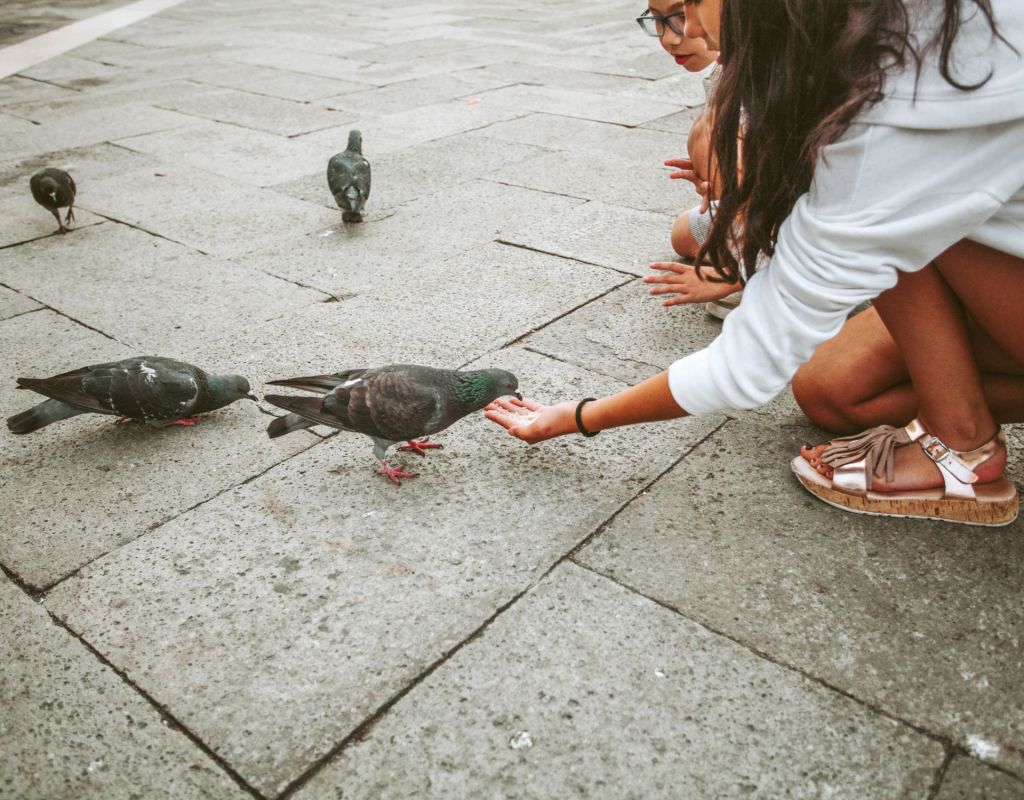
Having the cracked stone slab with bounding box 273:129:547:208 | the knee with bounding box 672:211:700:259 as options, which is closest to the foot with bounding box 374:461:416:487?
the knee with bounding box 672:211:700:259

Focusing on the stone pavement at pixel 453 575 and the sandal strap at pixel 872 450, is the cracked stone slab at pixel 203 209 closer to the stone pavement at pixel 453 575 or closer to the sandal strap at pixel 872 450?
the stone pavement at pixel 453 575

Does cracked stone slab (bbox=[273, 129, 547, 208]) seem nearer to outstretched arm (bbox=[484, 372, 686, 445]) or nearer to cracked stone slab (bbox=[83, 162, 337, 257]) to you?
cracked stone slab (bbox=[83, 162, 337, 257])

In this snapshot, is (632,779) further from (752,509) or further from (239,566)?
(239,566)

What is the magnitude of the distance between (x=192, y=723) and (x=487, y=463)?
131 centimetres

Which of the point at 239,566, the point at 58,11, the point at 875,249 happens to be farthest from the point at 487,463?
the point at 58,11

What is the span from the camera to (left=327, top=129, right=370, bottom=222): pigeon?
4.91m

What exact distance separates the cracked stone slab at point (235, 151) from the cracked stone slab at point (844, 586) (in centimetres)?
416

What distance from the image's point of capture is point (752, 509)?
271cm

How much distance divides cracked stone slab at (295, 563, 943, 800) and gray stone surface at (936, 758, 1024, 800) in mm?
43

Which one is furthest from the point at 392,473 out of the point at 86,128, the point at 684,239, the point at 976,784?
the point at 86,128

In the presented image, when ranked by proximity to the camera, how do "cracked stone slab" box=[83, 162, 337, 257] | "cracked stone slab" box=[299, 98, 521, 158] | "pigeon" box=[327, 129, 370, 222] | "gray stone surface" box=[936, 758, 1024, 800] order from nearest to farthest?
"gray stone surface" box=[936, 758, 1024, 800] < "pigeon" box=[327, 129, 370, 222] < "cracked stone slab" box=[83, 162, 337, 257] < "cracked stone slab" box=[299, 98, 521, 158]

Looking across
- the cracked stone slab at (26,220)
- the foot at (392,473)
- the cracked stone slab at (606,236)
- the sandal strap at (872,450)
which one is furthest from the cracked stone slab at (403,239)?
the sandal strap at (872,450)

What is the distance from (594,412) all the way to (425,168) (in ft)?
13.1

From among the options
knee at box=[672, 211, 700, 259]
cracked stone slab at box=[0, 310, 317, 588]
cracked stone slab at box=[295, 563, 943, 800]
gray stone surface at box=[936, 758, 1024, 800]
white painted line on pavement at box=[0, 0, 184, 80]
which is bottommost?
cracked stone slab at box=[0, 310, 317, 588]
